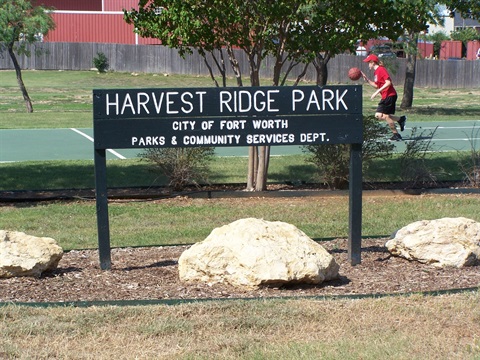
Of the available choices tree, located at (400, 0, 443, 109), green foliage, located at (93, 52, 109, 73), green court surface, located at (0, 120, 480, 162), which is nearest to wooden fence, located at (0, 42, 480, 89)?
green foliage, located at (93, 52, 109, 73)

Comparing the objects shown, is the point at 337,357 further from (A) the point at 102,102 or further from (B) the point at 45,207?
(B) the point at 45,207

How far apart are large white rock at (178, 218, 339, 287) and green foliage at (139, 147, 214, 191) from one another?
674 cm

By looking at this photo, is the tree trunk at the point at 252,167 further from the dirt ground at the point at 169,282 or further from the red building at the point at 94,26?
the red building at the point at 94,26

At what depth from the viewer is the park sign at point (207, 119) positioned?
816 cm

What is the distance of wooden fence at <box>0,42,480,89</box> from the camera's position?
47.9m

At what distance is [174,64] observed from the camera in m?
54.2

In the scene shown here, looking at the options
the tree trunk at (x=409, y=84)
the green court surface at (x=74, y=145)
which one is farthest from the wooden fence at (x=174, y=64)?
the green court surface at (x=74, y=145)

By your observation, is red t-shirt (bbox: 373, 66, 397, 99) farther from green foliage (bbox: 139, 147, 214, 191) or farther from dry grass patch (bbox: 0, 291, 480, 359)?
dry grass patch (bbox: 0, 291, 480, 359)

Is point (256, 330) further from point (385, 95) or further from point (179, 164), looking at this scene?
point (385, 95)

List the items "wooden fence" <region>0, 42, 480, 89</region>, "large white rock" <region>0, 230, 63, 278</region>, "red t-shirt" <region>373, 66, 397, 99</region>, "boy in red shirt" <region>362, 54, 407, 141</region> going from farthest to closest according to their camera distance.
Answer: "wooden fence" <region>0, 42, 480, 89</region> < "red t-shirt" <region>373, 66, 397, 99</region> < "boy in red shirt" <region>362, 54, 407, 141</region> < "large white rock" <region>0, 230, 63, 278</region>

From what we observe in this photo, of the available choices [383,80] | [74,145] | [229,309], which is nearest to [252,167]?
[383,80]

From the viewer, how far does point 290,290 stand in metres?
7.45

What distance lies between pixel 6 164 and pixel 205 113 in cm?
1111

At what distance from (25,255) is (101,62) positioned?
48.1 m
